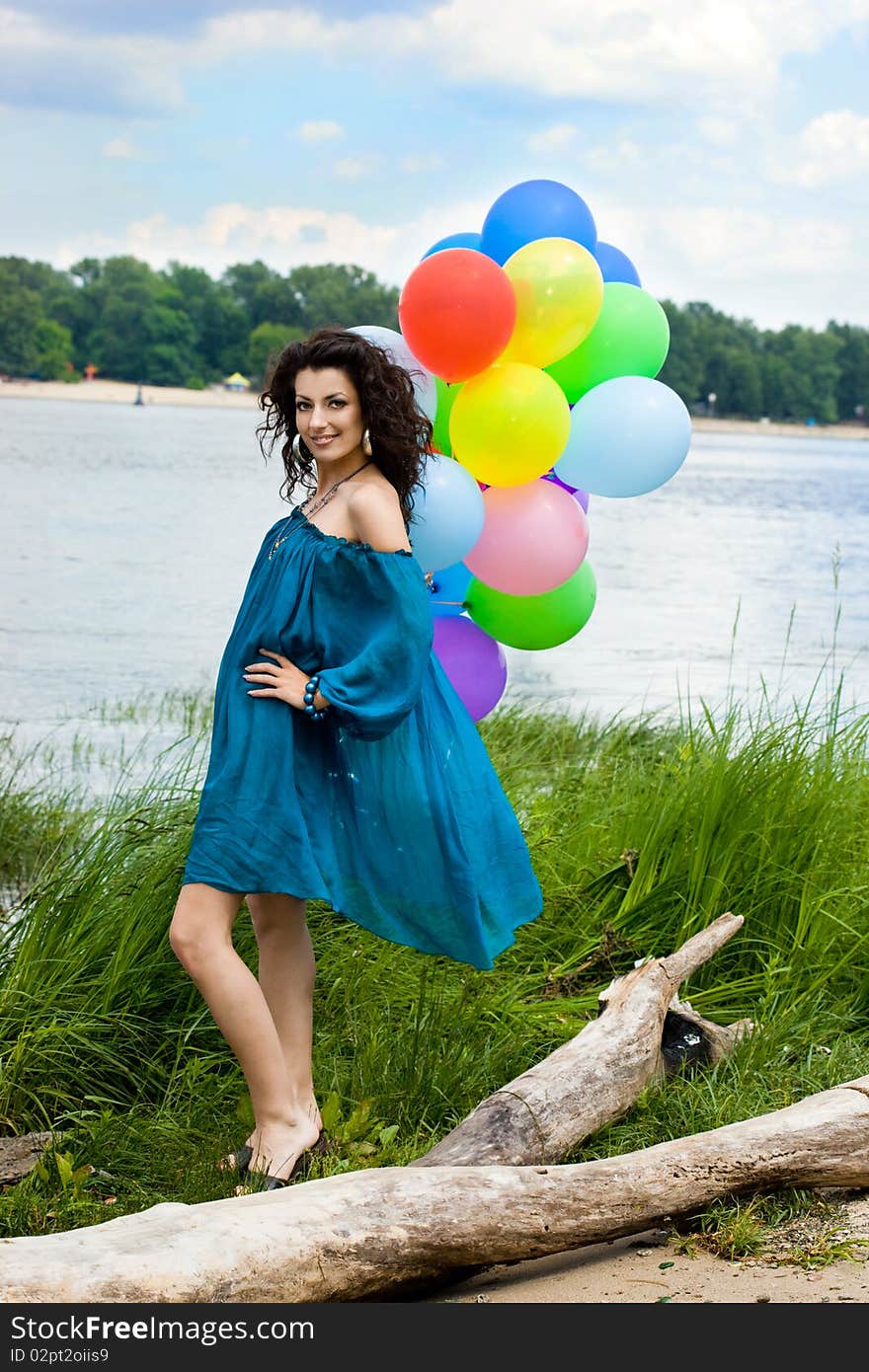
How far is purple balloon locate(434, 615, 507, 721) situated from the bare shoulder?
105 cm

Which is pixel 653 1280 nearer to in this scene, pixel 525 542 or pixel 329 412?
pixel 329 412

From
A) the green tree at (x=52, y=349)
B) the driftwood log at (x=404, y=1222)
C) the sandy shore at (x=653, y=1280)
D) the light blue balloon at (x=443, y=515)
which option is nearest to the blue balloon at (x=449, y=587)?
the light blue balloon at (x=443, y=515)

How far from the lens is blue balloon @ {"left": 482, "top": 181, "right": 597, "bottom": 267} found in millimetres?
4344

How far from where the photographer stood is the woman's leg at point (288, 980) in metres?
3.39

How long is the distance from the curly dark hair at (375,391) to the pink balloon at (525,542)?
28.6 inches

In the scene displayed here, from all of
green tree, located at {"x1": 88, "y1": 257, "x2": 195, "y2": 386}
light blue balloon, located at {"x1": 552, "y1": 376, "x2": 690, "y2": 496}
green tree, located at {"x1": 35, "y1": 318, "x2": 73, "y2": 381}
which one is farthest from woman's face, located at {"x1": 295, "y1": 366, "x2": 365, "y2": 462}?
green tree, located at {"x1": 88, "y1": 257, "x2": 195, "y2": 386}

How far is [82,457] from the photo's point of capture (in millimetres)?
40094

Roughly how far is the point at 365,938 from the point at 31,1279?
2.22 meters

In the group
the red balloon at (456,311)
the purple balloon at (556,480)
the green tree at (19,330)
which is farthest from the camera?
the green tree at (19,330)

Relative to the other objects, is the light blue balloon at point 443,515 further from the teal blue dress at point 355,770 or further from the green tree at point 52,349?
the green tree at point 52,349

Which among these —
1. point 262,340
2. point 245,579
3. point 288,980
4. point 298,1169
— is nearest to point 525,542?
point 288,980

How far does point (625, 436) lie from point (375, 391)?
3.60 feet

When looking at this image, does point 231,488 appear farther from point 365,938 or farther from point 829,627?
point 365,938

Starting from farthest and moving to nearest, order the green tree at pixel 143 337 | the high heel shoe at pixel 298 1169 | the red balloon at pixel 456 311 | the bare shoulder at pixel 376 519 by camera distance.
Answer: the green tree at pixel 143 337
the red balloon at pixel 456 311
the bare shoulder at pixel 376 519
the high heel shoe at pixel 298 1169
